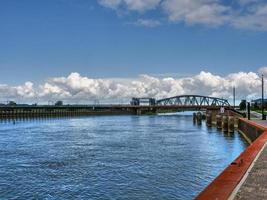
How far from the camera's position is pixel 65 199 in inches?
791

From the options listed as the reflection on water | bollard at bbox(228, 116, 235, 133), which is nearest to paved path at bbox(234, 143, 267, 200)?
the reflection on water

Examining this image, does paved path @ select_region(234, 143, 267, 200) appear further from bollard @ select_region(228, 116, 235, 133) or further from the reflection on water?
bollard @ select_region(228, 116, 235, 133)

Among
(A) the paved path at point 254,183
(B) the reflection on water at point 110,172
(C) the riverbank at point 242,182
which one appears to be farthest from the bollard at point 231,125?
(A) the paved path at point 254,183

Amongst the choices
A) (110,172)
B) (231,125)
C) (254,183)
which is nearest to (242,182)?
(254,183)

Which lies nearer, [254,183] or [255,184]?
[255,184]

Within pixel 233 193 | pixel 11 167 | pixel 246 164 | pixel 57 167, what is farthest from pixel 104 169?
pixel 233 193

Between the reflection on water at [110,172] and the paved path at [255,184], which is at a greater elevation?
the paved path at [255,184]

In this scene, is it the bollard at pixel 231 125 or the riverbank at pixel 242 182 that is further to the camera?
the bollard at pixel 231 125

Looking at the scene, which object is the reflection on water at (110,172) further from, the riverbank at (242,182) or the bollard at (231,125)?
the bollard at (231,125)

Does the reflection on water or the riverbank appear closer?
the riverbank

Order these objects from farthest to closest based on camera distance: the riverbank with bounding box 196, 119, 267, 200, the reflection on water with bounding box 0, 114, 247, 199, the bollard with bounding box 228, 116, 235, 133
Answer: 1. the bollard with bounding box 228, 116, 235, 133
2. the reflection on water with bounding box 0, 114, 247, 199
3. the riverbank with bounding box 196, 119, 267, 200

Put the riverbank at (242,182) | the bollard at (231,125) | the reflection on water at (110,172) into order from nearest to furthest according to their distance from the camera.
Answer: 1. the riverbank at (242,182)
2. the reflection on water at (110,172)
3. the bollard at (231,125)

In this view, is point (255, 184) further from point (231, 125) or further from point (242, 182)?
point (231, 125)

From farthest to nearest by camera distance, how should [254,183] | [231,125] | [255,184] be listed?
1. [231,125]
2. [254,183]
3. [255,184]
